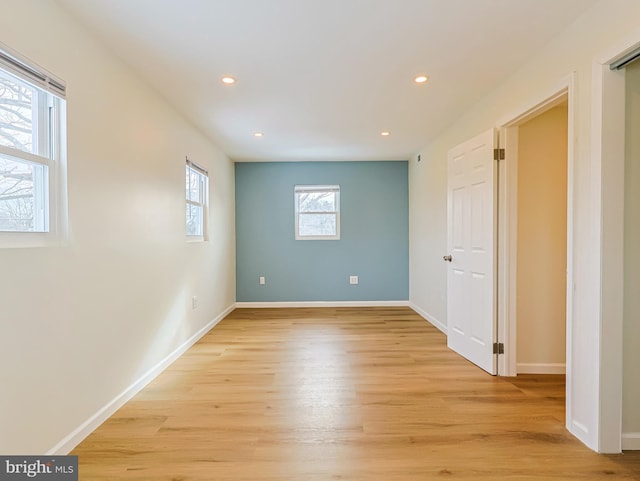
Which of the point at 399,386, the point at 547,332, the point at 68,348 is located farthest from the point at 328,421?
the point at 547,332

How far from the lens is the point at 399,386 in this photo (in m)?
2.54

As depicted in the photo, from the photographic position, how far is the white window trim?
1574mm

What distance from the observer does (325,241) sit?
546 cm

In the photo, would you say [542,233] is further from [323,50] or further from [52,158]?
[52,158]

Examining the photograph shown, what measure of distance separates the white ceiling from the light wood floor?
7.82ft

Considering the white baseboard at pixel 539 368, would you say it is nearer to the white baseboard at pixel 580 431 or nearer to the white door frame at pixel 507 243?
the white door frame at pixel 507 243

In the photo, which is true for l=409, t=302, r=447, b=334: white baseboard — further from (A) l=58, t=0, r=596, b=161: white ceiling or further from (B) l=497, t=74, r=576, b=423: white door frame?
(A) l=58, t=0, r=596, b=161: white ceiling

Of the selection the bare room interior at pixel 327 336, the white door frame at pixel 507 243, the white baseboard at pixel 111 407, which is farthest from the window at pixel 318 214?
the white door frame at pixel 507 243

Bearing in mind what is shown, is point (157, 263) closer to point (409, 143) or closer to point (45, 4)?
point (45, 4)

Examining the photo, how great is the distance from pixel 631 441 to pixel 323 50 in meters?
2.88

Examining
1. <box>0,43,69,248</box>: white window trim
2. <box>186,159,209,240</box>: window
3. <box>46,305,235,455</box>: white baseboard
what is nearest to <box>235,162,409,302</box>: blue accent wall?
<box>186,159,209,240</box>: window

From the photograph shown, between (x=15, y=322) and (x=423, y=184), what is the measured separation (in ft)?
14.6

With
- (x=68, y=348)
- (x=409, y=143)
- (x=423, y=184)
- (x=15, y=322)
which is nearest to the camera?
(x=15, y=322)

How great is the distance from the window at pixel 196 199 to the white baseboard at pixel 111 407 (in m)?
1.26
